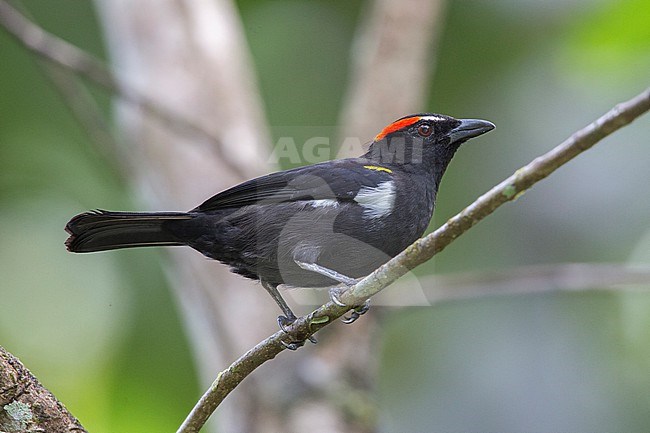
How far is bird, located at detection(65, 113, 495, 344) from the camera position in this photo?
406 cm

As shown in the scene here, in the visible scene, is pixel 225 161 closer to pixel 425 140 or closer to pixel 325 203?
pixel 425 140

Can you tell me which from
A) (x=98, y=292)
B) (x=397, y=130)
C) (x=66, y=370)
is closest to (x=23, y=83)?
(x=98, y=292)

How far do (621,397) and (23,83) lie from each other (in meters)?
7.49

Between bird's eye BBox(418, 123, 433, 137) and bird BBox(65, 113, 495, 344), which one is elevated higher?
bird's eye BBox(418, 123, 433, 137)

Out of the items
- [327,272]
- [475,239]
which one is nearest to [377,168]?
[327,272]

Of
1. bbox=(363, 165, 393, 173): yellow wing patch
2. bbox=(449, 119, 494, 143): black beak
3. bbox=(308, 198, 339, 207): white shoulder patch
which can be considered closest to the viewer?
bbox=(308, 198, 339, 207): white shoulder patch

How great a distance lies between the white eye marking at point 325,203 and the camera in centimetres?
421

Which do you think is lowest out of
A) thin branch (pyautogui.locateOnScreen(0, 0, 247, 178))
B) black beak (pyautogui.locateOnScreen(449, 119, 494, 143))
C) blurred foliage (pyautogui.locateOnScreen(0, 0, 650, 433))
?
blurred foliage (pyautogui.locateOnScreen(0, 0, 650, 433))

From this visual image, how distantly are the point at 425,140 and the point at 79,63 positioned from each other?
2.43 meters

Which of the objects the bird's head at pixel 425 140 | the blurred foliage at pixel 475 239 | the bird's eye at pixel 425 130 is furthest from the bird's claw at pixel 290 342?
the blurred foliage at pixel 475 239

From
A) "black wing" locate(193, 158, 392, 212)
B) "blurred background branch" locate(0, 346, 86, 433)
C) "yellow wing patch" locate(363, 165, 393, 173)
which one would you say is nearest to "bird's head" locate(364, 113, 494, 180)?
"yellow wing patch" locate(363, 165, 393, 173)

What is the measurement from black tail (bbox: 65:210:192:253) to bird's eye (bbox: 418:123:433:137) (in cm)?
141

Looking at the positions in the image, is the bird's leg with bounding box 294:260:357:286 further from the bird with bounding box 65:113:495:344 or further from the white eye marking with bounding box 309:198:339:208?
the white eye marking with bounding box 309:198:339:208

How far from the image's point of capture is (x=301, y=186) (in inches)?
171
